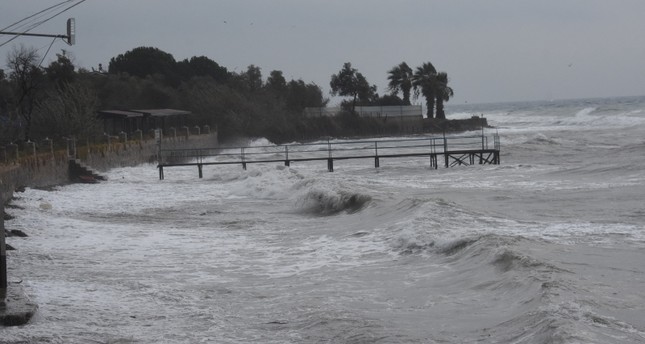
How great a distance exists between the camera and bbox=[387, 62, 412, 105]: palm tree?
364 ft

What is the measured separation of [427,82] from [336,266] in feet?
313

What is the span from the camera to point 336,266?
15391mm

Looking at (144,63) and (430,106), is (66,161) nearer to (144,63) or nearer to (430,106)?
(144,63)

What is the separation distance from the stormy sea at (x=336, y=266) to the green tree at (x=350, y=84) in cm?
7851

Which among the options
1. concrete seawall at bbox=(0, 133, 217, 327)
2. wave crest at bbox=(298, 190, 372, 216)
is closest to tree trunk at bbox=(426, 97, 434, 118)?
concrete seawall at bbox=(0, 133, 217, 327)

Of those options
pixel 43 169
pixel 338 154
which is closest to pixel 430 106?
pixel 338 154

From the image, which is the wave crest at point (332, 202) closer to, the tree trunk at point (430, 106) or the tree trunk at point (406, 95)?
the tree trunk at point (430, 106)

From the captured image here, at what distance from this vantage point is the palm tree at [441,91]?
110 m

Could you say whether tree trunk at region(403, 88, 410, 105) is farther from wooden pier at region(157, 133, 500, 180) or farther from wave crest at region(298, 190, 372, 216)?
wave crest at region(298, 190, 372, 216)

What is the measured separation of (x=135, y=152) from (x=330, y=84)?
59.3 m

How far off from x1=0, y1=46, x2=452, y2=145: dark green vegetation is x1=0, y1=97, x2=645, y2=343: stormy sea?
19943 millimetres

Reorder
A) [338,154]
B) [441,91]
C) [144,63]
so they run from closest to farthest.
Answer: [338,154]
[144,63]
[441,91]

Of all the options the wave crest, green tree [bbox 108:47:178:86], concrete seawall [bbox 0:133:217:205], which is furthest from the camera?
green tree [bbox 108:47:178:86]

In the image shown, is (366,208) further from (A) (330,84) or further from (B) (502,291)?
(A) (330,84)
